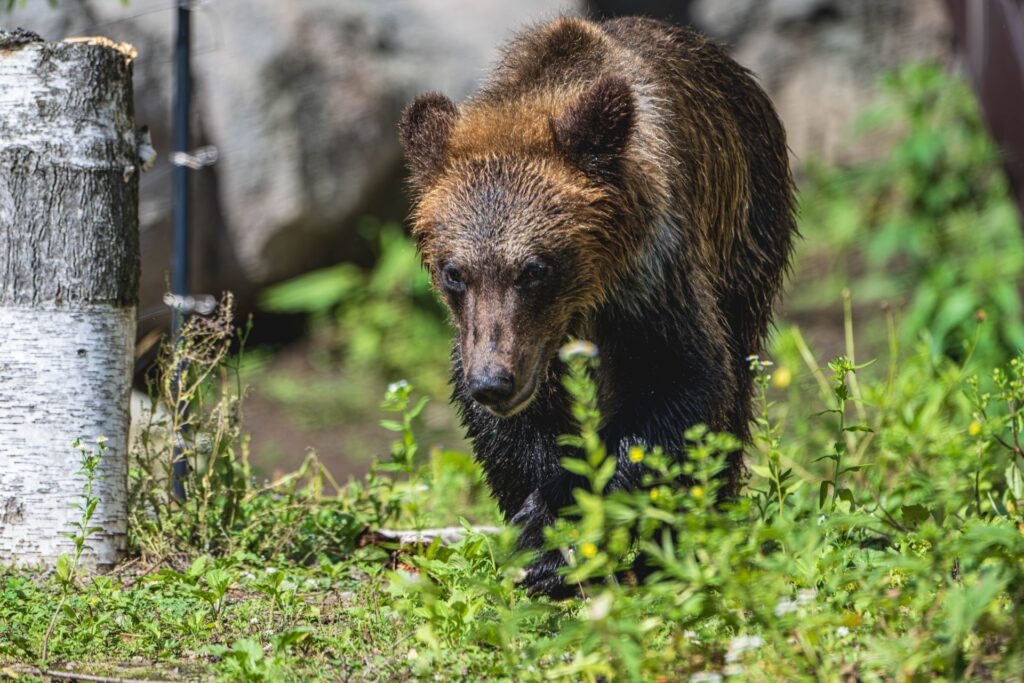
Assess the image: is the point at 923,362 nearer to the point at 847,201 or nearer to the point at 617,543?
the point at 617,543

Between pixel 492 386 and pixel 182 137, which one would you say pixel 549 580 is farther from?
pixel 182 137

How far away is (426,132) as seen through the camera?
4.72 metres

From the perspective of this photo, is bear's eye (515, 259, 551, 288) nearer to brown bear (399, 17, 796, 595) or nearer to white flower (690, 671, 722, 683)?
brown bear (399, 17, 796, 595)

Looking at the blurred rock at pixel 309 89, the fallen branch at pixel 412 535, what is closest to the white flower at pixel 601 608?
the fallen branch at pixel 412 535

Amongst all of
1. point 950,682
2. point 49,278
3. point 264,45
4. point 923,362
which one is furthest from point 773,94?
point 950,682

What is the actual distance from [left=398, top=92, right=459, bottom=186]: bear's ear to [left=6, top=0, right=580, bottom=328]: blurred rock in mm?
5126

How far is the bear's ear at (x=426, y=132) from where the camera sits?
4707mm

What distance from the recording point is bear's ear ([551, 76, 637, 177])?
4.37 m

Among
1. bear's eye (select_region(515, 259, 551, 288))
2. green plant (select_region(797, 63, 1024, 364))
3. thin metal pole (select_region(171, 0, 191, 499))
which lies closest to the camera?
bear's eye (select_region(515, 259, 551, 288))

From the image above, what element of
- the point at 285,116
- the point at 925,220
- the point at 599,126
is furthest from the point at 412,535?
the point at 925,220

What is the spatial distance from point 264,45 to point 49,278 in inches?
233

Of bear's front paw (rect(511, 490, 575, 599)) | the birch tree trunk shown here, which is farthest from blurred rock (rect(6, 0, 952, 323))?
bear's front paw (rect(511, 490, 575, 599))

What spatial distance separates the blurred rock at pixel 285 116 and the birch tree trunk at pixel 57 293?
5026 millimetres

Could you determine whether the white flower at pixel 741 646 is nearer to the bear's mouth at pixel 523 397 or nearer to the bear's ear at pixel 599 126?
the bear's mouth at pixel 523 397
